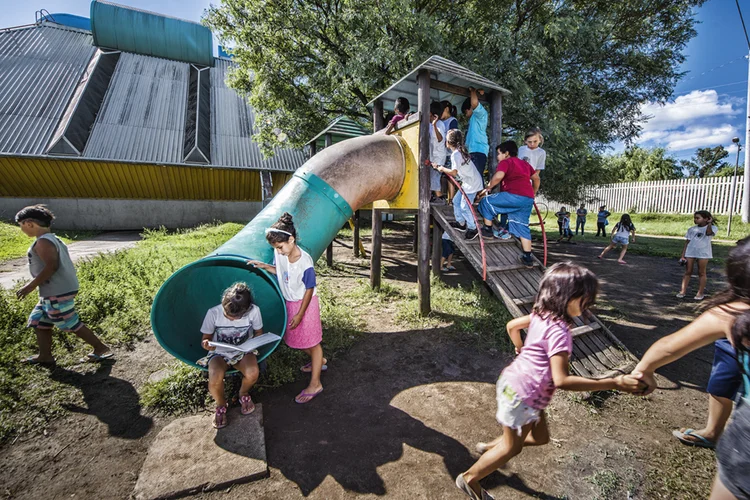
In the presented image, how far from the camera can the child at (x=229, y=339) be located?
2830 mm

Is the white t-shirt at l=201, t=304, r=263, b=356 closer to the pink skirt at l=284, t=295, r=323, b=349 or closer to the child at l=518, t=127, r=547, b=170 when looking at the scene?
the pink skirt at l=284, t=295, r=323, b=349

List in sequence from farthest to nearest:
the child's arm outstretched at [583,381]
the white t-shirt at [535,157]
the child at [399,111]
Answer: the child at [399,111] < the white t-shirt at [535,157] < the child's arm outstretched at [583,381]

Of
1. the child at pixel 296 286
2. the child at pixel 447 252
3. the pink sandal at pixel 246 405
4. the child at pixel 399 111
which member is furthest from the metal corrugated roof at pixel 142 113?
the pink sandal at pixel 246 405

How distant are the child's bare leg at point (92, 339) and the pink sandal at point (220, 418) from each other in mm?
2091

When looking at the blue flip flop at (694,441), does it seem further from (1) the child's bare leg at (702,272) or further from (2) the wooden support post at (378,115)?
(2) the wooden support post at (378,115)

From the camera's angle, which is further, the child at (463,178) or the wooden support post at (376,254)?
the wooden support post at (376,254)

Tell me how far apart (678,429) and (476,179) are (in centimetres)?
335

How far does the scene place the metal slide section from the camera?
3.25 metres

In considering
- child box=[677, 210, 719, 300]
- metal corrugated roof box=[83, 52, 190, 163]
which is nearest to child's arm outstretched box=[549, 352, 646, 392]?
child box=[677, 210, 719, 300]

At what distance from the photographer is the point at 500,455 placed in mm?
2002

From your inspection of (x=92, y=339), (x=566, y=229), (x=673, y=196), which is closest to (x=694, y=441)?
(x=92, y=339)

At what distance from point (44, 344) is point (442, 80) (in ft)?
20.2

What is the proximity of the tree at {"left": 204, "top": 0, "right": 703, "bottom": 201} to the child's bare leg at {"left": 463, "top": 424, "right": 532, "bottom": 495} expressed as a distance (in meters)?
6.96

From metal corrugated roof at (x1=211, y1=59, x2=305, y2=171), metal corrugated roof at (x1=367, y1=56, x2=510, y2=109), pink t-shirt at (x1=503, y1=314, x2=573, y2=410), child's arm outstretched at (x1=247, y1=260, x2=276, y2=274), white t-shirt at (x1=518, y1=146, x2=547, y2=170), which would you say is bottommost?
pink t-shirt at (x1=503, y1=314, x2=573, y2=410)
